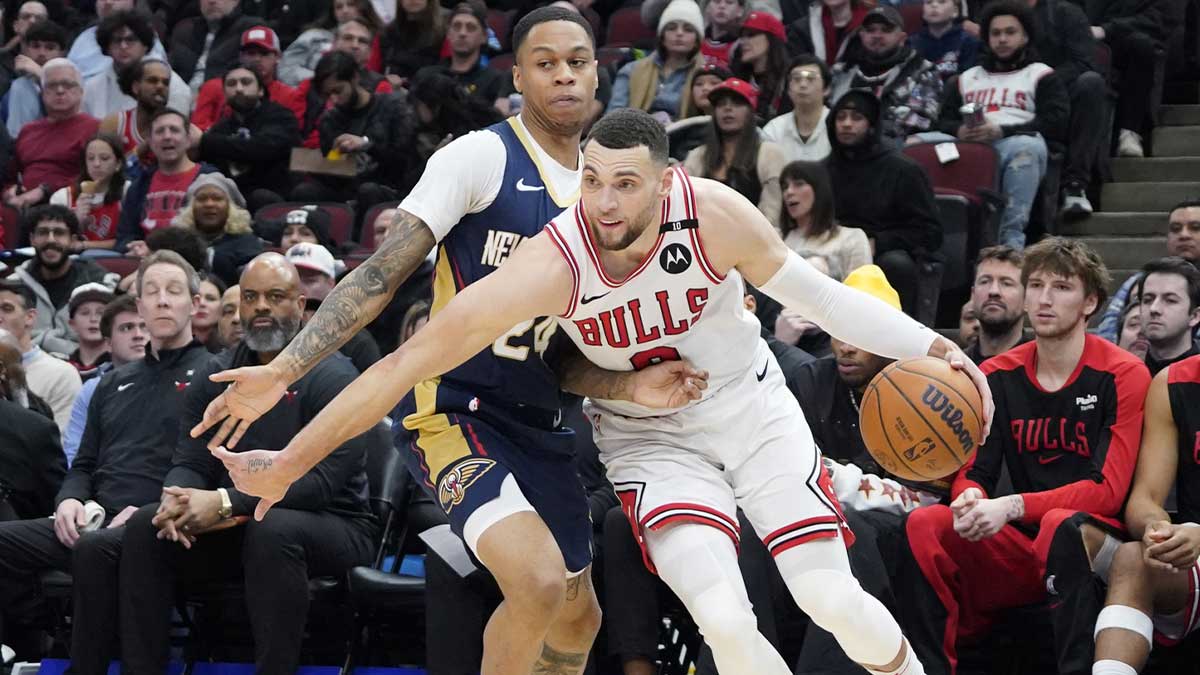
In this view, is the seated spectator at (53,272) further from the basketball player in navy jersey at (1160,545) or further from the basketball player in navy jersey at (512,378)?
the basketball player in navy jersey at (1160,545)

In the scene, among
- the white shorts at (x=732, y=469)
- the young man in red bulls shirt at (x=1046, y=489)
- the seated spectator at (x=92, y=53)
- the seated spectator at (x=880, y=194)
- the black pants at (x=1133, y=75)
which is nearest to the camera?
the white shorts at (x=732, y=469)

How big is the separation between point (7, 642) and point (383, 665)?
1.81m

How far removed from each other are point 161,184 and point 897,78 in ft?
16.0

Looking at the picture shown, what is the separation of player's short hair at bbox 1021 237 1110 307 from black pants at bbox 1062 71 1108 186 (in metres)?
3.26

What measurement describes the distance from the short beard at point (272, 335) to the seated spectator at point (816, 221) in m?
2.64

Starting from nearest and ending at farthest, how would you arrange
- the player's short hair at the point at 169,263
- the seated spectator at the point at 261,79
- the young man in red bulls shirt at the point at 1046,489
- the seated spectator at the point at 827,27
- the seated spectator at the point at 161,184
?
the young man in red bulls shirt at the point at 1046,489 → the player's short hair at the point at 169,263 → the seated spectator at the point at 827,27 → the seated spectator at the point at 161,184 → the seated spectator at the point at 261,79

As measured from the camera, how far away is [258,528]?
6.64 m

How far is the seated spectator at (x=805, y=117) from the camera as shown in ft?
30.6

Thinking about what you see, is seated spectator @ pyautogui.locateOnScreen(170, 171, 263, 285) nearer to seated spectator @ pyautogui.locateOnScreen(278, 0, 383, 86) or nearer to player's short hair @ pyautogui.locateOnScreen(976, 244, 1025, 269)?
seated spectator @ pyautogui.locateOnScreen(278, 0, 383, 86)

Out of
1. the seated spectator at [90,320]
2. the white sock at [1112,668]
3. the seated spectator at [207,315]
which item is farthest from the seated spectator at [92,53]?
the white sock at [1112,668]

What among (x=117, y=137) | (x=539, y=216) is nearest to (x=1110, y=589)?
(x=539, y=216)

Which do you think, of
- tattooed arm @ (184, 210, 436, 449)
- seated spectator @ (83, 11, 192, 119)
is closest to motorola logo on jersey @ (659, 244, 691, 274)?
tattooed arm @ (184, 210, 436, 449)

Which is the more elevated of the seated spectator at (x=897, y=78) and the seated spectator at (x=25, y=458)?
the seated spectator at (x=897, y=78)

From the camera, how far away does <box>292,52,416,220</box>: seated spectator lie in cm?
1059
